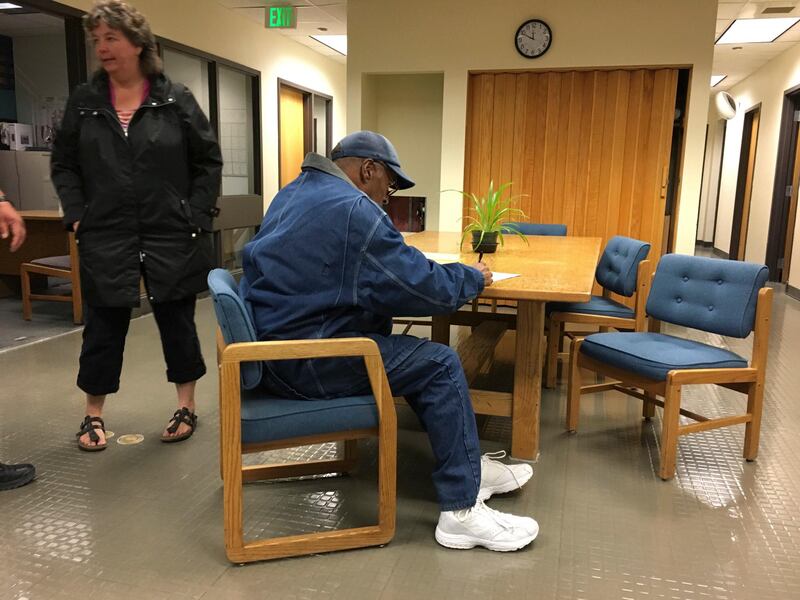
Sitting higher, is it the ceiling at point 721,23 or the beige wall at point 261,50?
the ceiling at point 721,23

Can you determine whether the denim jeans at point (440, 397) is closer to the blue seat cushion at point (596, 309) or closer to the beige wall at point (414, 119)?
the blue seat cushion at point (596, 309)

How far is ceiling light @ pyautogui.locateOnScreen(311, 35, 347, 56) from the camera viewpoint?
7.44m

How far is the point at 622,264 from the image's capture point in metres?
3.46

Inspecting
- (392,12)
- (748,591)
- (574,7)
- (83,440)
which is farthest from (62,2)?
(748,591)

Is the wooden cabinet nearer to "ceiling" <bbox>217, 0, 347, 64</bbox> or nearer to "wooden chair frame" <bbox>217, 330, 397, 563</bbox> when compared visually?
"ceiling" <bbox>217, 0, 347, 64</bbox>

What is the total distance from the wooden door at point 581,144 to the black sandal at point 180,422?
3.55 meters

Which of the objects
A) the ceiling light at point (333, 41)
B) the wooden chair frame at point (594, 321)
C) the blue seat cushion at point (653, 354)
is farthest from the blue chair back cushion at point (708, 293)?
the ceiling light at point (333, 41)

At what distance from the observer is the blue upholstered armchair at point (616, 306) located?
323 cm

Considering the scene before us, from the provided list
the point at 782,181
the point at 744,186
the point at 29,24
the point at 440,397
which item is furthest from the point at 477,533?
the point at 744,186

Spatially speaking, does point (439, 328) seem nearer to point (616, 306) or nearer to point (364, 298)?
point (616, 306)

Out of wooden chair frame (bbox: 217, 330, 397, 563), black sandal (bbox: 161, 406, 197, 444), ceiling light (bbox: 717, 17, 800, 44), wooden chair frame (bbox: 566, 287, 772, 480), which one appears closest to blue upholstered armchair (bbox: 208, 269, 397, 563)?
wooden chair frame (bbox: 217, 330, 397, 563)

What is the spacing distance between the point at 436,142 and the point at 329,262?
470 centimetres

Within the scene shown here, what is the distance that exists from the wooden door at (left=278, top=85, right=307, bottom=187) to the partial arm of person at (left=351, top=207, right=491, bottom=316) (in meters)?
6.17

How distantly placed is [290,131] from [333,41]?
3.86ft
